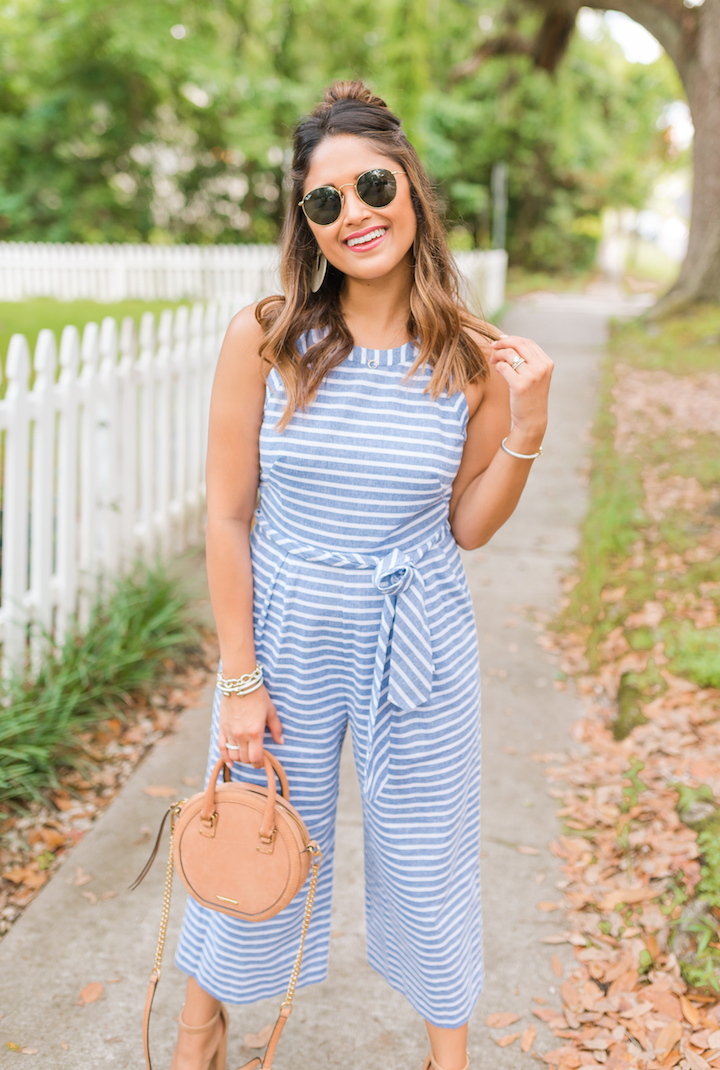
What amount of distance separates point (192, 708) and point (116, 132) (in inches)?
636

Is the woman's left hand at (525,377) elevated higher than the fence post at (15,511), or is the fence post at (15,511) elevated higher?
the woman's left hand at (525,377)

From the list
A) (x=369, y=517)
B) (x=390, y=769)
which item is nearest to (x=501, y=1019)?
(x=390, y=769)

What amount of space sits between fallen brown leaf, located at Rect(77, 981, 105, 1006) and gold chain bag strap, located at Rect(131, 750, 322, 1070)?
2.60 ft

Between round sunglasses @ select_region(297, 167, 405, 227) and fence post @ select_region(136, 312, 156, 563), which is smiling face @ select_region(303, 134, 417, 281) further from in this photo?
fence post @ select_region(136, 312, 156, 563)

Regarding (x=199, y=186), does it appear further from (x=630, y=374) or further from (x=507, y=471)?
(x=507, y=471)

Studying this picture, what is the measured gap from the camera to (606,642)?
399 cm

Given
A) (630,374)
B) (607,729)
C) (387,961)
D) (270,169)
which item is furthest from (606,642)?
(270,169)

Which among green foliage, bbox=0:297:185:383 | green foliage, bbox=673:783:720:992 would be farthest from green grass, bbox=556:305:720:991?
green foliage, bbox=0:297:185:383

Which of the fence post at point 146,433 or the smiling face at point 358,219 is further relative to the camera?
the fence post at point 146,433

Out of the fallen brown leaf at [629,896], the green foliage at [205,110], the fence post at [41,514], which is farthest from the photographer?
the green foliage at [205,110]

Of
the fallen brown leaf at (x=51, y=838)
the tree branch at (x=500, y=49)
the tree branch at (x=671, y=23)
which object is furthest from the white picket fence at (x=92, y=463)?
the tree branch at (x=500, y=49)

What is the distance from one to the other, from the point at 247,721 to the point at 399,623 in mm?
340

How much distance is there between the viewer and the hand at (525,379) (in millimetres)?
1500

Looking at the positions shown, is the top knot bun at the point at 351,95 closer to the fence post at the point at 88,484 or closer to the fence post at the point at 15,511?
the fence post at the point at 15,511
